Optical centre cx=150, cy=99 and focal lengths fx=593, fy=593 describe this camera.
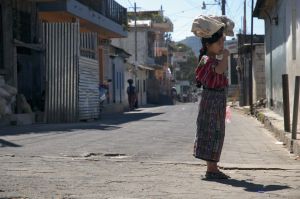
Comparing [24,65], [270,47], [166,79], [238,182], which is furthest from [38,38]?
[166,79]

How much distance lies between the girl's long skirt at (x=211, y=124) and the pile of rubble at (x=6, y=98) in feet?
34.2

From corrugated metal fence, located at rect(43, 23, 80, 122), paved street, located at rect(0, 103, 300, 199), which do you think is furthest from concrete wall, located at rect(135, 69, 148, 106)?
paved street, located at rect(0, 103, 300, 199)

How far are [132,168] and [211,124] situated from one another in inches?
53.7

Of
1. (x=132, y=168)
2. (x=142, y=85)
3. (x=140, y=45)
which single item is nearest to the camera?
(x=132, y=168)

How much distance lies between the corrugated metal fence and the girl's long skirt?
11.9m

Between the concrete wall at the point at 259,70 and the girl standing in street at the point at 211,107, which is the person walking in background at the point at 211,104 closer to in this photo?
the girl standing in street at the point at 211,107

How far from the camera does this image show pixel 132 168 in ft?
25.1

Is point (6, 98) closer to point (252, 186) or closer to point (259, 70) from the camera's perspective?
point (252, 186)

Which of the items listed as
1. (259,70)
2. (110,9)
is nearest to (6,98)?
(110,9)

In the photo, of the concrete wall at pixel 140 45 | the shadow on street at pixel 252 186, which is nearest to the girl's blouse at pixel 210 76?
the shadow on street at pixel 252 186

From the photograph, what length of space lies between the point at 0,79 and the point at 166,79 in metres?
62.0

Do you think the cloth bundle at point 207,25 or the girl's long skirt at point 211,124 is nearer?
the cloth bundle at point 207,25

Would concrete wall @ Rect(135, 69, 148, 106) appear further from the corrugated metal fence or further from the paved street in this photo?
the paved street

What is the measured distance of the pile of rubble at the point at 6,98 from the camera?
16.4 m
